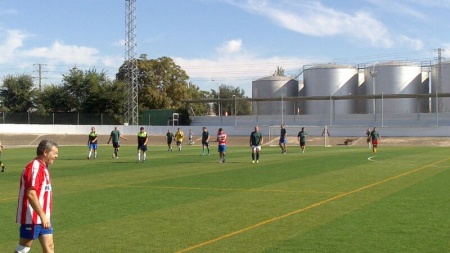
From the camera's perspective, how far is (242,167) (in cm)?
2719

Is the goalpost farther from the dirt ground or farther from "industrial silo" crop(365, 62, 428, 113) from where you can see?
"industrial silo" crop(365, 62, 428, 113)

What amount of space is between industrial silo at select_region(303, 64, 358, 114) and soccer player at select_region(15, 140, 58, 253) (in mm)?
80981

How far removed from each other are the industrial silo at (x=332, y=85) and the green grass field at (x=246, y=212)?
64549 millimetres

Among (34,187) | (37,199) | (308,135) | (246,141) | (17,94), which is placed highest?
(17,94)

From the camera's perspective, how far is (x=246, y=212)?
43.2ft

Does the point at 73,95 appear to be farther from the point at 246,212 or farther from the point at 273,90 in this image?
the point at 246,212

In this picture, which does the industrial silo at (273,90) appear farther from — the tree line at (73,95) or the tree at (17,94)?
the tree at (17,94)

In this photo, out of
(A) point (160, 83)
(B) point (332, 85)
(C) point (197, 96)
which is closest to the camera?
(B) point (332, 85)

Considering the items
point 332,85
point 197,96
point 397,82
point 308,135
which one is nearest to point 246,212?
point 308,135

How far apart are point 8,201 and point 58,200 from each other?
48.5 inches

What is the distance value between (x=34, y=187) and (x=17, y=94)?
295ft

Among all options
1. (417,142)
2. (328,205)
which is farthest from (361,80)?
(328,205)

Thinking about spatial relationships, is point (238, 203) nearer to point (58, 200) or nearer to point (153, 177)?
point (58, 200)

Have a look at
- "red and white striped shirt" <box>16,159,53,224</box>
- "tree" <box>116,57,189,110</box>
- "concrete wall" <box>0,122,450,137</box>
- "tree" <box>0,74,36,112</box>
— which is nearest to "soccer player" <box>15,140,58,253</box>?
"red and white striped shirt" <box>16,159,53,224</box>
